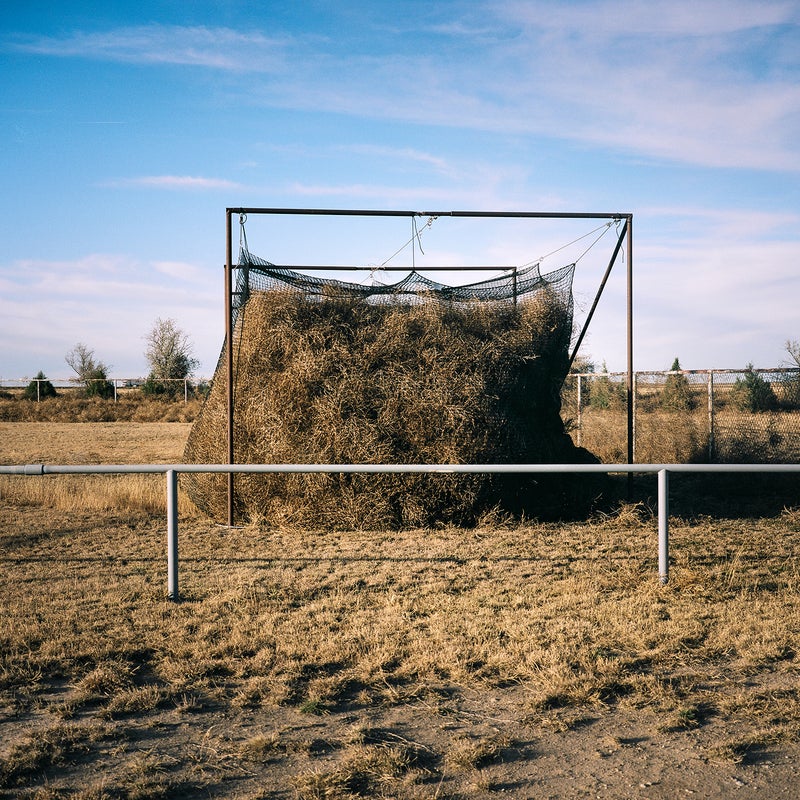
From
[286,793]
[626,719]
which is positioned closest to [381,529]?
[626,719]

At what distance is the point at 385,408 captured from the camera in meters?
8.34

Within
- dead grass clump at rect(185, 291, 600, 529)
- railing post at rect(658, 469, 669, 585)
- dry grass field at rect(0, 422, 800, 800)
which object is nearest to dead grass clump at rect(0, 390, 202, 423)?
dead grass clump at rect(185, 291, 600, 529)

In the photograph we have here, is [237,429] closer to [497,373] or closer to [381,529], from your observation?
[381,529]

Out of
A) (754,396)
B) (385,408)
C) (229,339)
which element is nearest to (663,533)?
(385,408)

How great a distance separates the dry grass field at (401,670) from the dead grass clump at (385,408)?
83 cm

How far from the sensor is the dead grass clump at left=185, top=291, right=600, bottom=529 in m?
8.23

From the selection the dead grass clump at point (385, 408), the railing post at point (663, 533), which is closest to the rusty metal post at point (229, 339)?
the dead grass clump at point (385, 408)

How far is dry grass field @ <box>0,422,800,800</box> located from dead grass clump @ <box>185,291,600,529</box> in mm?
833

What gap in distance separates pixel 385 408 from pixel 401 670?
4508mm

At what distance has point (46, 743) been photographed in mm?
3209

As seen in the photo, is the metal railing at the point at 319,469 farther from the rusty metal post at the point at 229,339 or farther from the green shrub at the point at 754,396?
the green shrub at the point at 754,396

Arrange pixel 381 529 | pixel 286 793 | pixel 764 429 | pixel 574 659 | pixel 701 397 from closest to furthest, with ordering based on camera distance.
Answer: pixel 286 793
pixel 574 659
pixel 381 529
pixel 764 429
pixel 701 397

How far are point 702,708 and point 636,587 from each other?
7.16 ft

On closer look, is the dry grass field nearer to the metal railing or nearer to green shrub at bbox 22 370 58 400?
the metal railing
